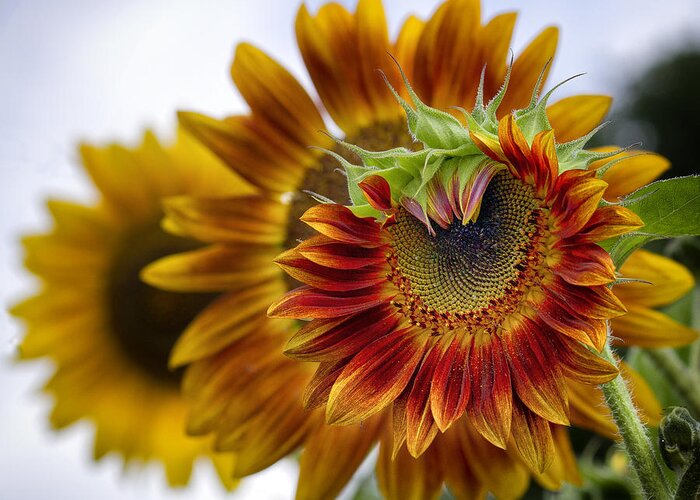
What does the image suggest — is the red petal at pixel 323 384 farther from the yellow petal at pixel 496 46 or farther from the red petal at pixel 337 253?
the yellow petal at pixel 496 46

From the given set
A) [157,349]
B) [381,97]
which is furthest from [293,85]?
[157,349]

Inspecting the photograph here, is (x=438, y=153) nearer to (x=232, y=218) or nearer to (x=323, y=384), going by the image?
(x=323, y=384)

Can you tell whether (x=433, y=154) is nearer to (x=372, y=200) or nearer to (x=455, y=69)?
(x=372, y=200)

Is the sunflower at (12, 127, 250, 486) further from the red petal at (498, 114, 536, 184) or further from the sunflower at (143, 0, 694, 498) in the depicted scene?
the red petal at (498, 114, 536, 184)

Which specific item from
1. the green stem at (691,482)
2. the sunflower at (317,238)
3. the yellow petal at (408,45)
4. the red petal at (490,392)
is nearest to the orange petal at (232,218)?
the sunflower at (317,238)

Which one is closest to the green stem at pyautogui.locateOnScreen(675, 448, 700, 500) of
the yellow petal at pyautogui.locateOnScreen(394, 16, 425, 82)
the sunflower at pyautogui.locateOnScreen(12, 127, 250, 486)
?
the yellow petal at pyautogui.locateOnScreen(394, 16, 425, 82)

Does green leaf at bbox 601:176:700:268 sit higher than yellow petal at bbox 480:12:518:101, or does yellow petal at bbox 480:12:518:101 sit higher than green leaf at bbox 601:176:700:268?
yellow petal at bbox 480:12:518:101
